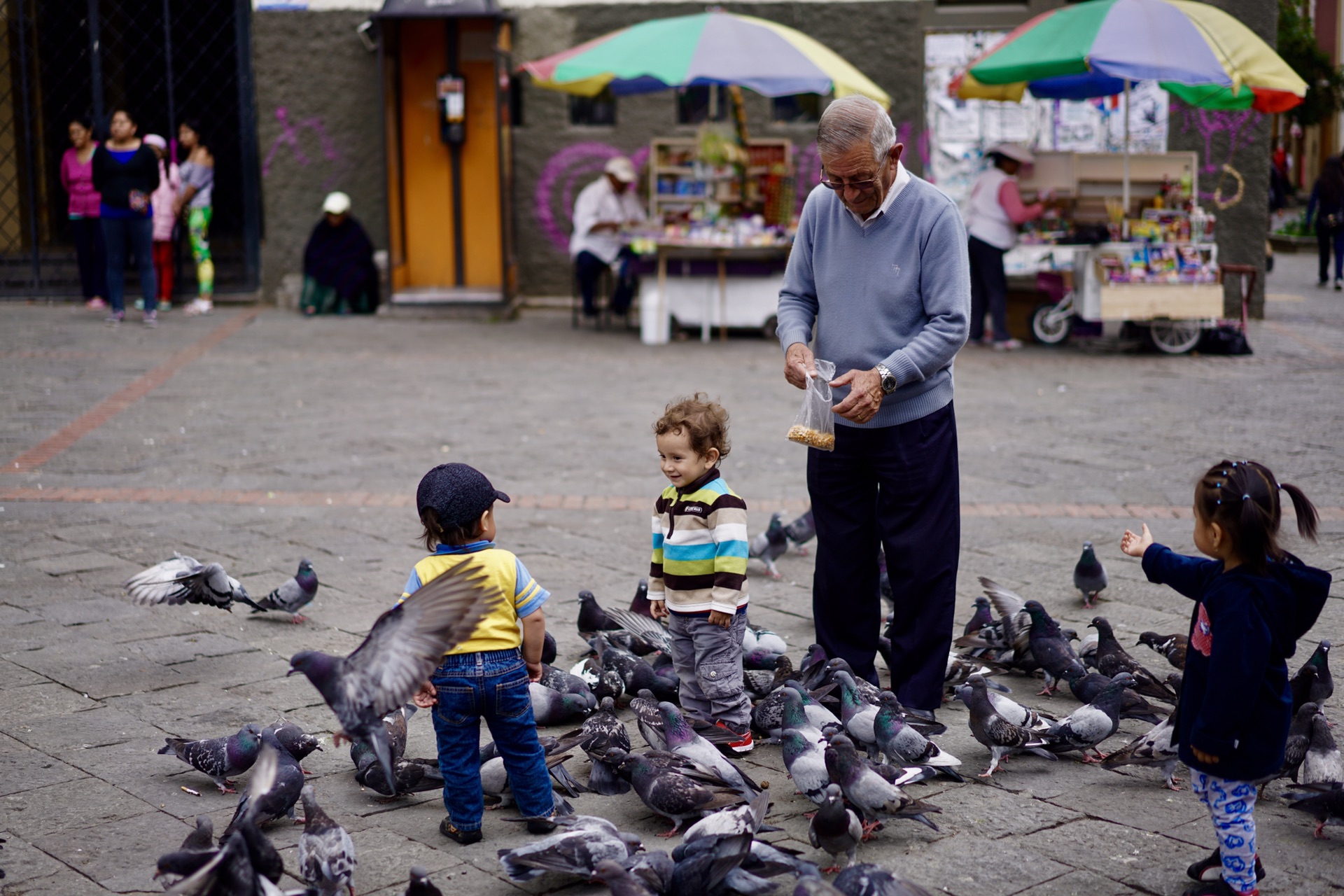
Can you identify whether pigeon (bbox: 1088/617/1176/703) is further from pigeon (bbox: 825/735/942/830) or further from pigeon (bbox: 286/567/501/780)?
pigeon (bbox: 286/567/501/780)

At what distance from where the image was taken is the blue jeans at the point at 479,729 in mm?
3342

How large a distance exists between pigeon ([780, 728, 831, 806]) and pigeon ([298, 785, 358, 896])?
1.16 m

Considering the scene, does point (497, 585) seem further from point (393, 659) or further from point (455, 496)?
point (393, 659)

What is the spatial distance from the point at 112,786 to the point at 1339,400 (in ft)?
30.1

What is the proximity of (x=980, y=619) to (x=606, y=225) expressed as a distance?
9.16 m

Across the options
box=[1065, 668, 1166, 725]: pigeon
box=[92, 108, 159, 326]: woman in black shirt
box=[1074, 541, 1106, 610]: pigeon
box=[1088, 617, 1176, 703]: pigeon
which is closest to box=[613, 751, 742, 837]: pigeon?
box=[1065, 668, 1166, 725]: pigeon

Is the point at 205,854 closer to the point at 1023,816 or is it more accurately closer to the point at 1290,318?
the point at 1023,816

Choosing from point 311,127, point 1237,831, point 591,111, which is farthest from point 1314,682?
point 311,127

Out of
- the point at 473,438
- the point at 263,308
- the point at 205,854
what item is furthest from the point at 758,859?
the point at 263,308

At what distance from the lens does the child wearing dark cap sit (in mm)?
3334

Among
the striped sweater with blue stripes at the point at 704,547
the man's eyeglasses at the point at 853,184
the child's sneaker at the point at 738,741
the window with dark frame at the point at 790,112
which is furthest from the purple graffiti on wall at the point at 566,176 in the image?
the child's sneaker at the point at 738,741

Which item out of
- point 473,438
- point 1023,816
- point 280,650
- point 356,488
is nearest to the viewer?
point 1023,816

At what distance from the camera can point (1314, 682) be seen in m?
3.98

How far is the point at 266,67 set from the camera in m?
14.8
